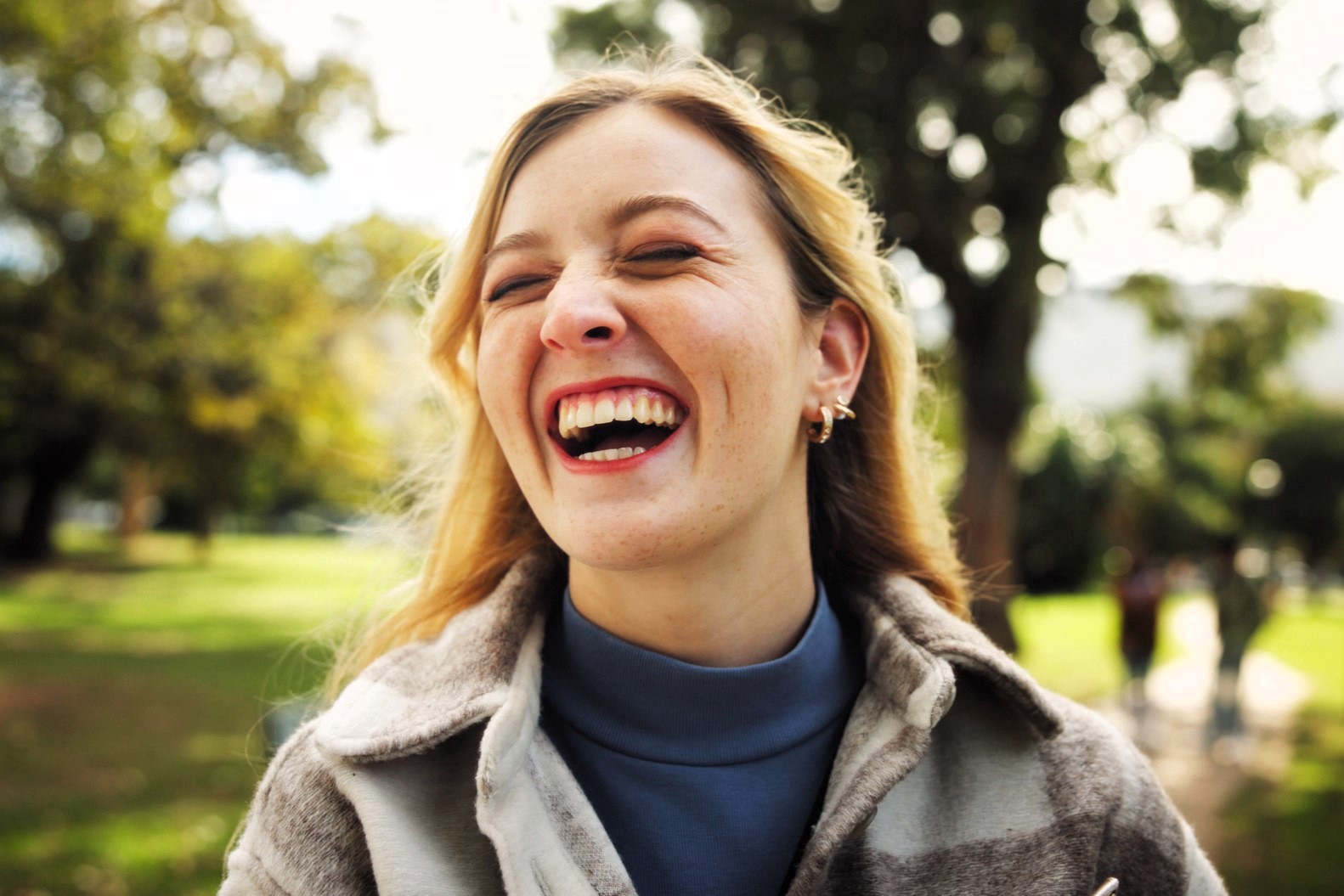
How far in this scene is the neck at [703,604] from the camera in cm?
180

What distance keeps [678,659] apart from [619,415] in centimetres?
47

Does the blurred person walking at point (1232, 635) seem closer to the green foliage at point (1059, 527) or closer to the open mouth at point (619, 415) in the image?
the open mouth at point (619, 415)

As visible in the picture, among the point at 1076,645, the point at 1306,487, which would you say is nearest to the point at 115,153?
the point at 1076,645

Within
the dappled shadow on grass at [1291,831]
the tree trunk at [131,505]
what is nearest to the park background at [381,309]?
the dappled shadow on grass at [1291,831]

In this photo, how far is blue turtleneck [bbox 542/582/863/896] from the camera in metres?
1.68

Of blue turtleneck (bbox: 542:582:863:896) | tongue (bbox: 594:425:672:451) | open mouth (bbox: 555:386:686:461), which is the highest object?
open mouth (bbox: 555:386:686:461)

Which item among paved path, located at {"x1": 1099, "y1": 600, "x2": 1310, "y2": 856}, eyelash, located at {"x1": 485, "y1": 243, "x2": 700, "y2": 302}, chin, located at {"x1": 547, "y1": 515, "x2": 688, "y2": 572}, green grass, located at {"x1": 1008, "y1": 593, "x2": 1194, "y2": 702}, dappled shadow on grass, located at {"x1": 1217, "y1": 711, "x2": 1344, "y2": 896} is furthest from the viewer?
green grass, located at {"x1": 1008, "y1": 593, "x2": 1194, "y2": 702}

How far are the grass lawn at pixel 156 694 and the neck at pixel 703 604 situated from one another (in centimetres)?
82

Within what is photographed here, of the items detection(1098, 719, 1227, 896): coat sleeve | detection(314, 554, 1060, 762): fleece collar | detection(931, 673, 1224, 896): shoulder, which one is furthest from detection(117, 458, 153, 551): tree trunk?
detection(1098, 719, 1227, 896): coat sleeve

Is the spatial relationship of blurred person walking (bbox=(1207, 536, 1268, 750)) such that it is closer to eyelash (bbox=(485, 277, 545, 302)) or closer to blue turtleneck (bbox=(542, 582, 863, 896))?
blue turtleneck (bbox=(542, 582, 863, 896))

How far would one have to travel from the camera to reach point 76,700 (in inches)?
416

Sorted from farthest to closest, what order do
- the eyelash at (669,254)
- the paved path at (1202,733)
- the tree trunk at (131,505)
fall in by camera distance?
1. the tree trunk at (131,505)
2. the paved path at (1202,733)
3. the eyelash at (669,254)

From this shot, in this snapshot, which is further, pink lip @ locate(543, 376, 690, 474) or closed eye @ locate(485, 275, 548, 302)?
closed eye @ locate(485, 275, 548, 302)

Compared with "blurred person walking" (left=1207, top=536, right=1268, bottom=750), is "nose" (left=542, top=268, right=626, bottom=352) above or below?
above
